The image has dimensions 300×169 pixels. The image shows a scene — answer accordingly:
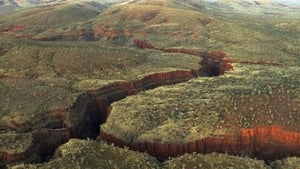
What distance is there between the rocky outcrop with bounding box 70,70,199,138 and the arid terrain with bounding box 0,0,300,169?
15 cm

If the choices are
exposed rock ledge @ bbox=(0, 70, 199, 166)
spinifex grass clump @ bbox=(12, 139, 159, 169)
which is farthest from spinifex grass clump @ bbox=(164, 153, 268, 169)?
exposed rock ledge @ bbox=(0, 70, 199, 166)

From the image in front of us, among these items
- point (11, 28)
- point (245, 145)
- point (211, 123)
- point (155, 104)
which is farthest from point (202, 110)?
point (11, 28)

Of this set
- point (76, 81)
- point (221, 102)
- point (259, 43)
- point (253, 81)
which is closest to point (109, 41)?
point (259, 43)

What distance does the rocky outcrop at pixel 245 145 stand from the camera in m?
47.0

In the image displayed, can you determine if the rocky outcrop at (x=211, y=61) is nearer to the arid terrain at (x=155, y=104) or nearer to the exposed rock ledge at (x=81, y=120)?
the arid terrain at (x=155, y=104)

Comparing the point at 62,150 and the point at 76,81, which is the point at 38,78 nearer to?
the point at 76,81

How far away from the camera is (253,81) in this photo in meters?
64.1

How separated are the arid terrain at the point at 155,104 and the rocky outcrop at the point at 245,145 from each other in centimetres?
10

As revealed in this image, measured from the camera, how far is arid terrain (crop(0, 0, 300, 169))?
44688 millimetres

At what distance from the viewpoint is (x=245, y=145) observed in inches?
1896

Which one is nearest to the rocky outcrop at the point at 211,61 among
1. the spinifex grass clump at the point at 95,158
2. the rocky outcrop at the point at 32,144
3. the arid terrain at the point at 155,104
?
the arid terrain at the point at 155,104

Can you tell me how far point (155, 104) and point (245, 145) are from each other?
12.4 metres

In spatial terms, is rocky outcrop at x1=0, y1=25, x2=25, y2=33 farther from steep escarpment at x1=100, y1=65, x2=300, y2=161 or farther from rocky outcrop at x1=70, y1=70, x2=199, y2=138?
steep escarpment at x1=100, y1=65, x2=300, y2=161

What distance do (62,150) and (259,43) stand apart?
58.7m
